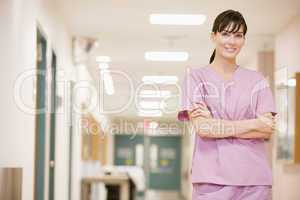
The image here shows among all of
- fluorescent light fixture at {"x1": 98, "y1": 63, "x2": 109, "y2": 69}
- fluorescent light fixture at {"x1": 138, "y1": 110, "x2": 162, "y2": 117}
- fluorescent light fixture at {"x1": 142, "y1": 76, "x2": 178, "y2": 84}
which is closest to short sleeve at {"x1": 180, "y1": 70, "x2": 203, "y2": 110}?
fluorescent light fixture at {"x1": 98, "y1": 63, "x2": 109, "y2": 69}

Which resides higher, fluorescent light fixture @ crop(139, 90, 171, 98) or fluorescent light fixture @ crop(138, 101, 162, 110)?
fluorescent light fixture @ crop(139, 90, 171, 98)

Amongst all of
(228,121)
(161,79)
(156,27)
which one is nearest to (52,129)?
(156,27)

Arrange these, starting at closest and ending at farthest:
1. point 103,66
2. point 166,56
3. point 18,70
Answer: point 18,70 → point 166,56 → point 103,66

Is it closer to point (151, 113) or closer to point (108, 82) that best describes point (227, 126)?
point (108, 82)

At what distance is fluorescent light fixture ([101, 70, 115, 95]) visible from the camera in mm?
9969

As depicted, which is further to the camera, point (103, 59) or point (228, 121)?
point (103, 59)

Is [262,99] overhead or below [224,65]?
below

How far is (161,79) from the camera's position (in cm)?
1065

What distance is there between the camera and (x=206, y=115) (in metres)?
2.04

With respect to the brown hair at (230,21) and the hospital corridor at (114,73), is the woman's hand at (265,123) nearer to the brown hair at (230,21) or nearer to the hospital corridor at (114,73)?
the hospital corridor at (114,73)

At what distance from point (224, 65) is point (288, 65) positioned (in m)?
4.21

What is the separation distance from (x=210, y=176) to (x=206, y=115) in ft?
0.73

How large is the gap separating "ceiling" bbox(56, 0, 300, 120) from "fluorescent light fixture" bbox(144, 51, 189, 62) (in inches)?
4.6

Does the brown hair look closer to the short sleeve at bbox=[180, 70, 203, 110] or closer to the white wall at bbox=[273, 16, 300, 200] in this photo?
the short sleeve at bbox=[180, 70, 203, 110]
